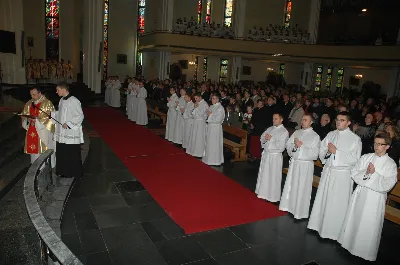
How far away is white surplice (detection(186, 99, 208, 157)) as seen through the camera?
970cm

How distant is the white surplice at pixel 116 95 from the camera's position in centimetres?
1884

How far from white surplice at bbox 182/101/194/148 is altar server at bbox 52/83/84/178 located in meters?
4.02

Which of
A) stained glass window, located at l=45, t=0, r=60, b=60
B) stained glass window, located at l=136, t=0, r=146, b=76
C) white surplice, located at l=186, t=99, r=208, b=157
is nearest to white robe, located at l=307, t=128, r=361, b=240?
white surplice, located at l=186, t=99, r=208, b=157

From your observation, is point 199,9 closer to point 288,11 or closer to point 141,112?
point 288,11

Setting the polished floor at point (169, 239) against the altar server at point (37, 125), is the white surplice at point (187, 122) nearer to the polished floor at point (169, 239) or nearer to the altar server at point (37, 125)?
the polished floor at point (169, 239)

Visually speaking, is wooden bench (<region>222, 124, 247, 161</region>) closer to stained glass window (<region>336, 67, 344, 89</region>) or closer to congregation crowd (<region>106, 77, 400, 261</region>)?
congregation crowd (<region>106, 77, 400, 261</region>)

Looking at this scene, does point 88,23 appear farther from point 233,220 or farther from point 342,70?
point 342,70

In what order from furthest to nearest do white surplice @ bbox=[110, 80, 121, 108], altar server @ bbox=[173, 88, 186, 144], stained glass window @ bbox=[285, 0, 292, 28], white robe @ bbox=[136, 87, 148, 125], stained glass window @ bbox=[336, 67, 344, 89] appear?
stained glass window @ bbox=[285, 0, 292, 28], stained glass window @ bbox=[336, 67, 344, 89], white surplice @ bbox=[110, 80, 121, 108], white robe @ bbox=[136, 87, 148, 125], altar server @ bbox=[173, 88, 186, 144]

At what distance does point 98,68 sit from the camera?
2097cm

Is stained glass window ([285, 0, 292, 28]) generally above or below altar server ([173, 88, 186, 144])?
above

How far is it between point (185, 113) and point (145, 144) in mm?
1715

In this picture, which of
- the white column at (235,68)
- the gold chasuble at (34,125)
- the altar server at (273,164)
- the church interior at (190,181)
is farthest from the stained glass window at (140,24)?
the altar server at (273,164)

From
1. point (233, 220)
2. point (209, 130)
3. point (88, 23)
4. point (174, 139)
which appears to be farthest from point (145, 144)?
point (88, 23)

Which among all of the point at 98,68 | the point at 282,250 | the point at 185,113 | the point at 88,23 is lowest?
the point at 282,250
